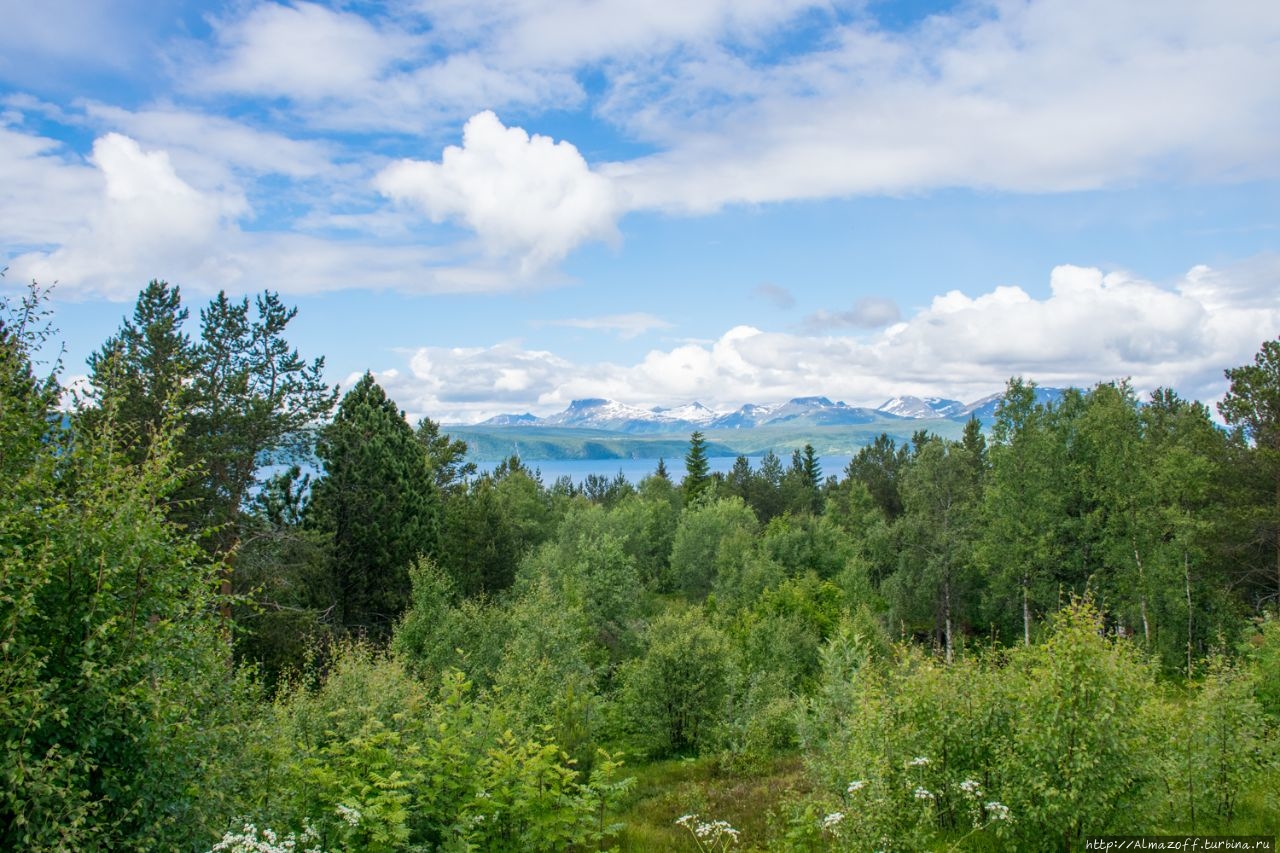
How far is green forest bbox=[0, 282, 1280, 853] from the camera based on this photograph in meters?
7.16

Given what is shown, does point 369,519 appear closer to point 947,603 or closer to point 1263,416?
point 947,603

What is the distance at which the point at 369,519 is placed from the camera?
33.0 m

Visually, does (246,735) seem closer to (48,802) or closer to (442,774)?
(48,802)

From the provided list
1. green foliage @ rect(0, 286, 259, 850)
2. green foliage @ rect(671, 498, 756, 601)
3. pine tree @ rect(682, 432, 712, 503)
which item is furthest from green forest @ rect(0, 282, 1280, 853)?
pine tree @ rect(682, 432, 712, 503)

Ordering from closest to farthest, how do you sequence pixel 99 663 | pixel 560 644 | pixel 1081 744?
1. pixel 99 663
2. pixel 1081 744
3. pixel 560 644

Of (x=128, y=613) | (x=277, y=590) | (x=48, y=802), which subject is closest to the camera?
(x=48, y=802)

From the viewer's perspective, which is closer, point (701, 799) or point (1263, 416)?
point (701, 799)

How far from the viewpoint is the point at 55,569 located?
707 cm

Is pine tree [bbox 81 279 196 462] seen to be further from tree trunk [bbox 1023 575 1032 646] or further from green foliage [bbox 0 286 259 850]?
tree trunk [bbox 1023 575 1032 646]

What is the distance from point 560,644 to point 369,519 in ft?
45.6

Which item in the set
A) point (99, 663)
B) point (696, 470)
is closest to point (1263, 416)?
point (99, 663)

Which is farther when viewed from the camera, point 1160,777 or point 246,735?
point 1160,777

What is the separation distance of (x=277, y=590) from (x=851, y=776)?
21623 mm

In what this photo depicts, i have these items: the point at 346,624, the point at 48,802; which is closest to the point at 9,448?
the point at 48,802
